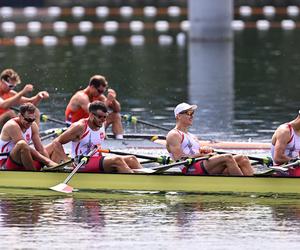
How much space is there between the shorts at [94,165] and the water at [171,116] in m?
0.46

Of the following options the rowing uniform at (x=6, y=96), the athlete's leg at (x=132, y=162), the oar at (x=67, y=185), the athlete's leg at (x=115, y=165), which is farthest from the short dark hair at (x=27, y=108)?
the rowing uniform at (x=6, y=96)

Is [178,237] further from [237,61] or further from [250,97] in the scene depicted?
[237,61]

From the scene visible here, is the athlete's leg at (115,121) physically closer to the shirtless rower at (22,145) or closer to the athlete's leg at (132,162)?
the shirtless rower at (22,145)

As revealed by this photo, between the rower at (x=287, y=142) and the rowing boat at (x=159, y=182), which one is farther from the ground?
the rower at (x=287, y=142)

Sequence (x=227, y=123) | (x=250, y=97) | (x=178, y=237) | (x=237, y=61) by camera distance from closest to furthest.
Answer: (x=178, y=237) < (x=227, y=123) < (x=250, y=97) < (x=237, y=61)

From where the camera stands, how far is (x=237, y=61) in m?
44.5

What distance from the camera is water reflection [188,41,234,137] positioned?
31.1 meters

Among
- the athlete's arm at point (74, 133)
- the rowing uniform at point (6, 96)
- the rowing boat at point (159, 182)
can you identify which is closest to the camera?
the rowing boat at point (159, 182)

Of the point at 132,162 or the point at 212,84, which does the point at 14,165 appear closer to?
the point at 132,162

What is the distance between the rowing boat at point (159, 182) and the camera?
19.5 meters

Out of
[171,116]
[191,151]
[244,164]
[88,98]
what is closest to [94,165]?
[191,151]

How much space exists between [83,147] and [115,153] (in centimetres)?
66

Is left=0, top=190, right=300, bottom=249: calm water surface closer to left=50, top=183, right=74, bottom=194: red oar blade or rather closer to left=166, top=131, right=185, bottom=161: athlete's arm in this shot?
left=50, top=183, right=74, bottom=194: red oar blade

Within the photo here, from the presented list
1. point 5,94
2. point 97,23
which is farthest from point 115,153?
point 97,23
